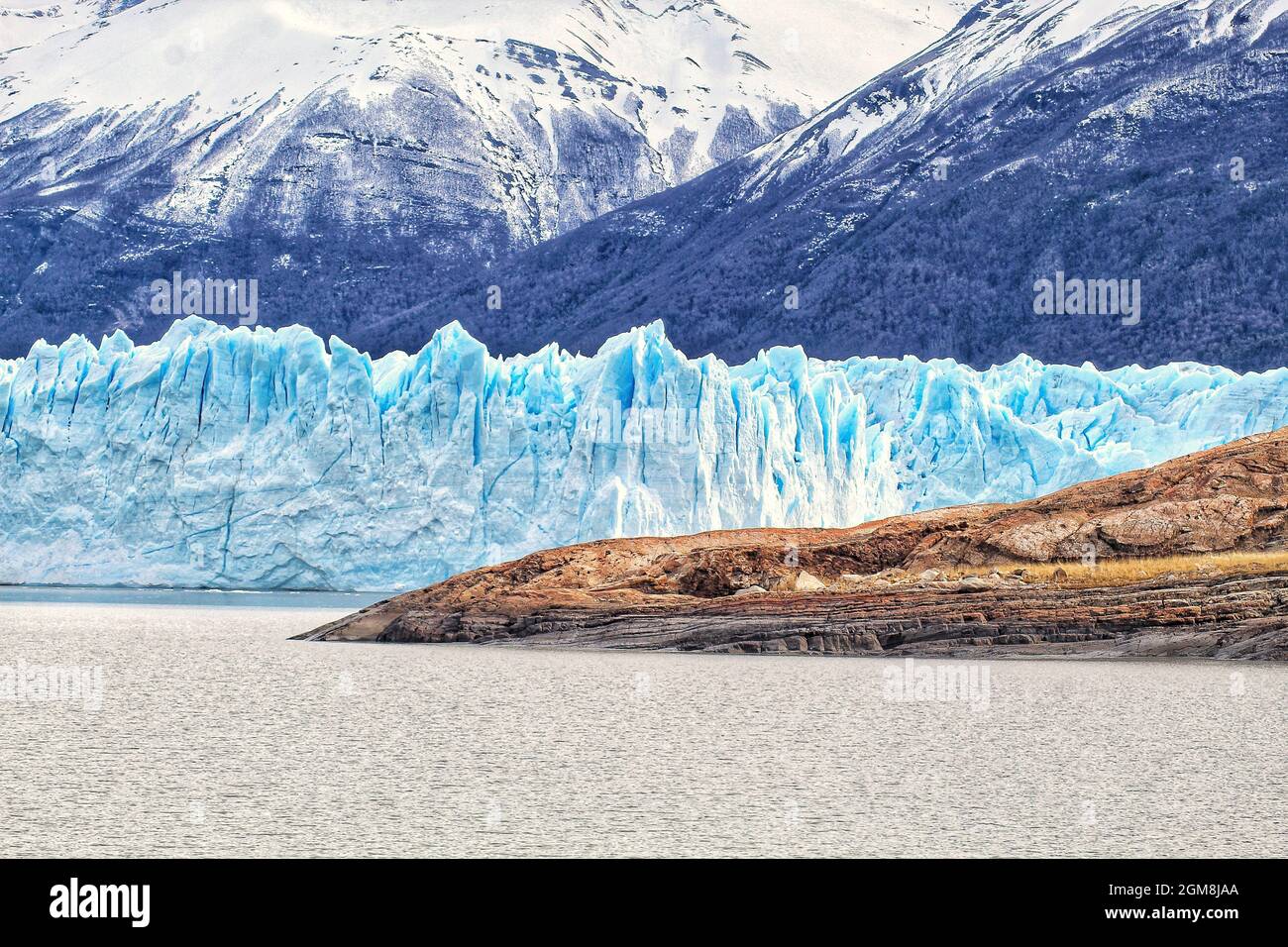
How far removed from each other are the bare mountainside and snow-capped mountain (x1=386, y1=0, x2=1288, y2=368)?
77.7 metres

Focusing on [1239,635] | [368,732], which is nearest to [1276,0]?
[1239,635]

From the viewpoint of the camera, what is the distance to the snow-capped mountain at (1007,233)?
108500 millimetres

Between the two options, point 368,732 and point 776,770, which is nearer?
point 776,770

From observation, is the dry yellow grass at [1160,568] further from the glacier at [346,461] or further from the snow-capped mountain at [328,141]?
the snow-capped mountain at [328,141]

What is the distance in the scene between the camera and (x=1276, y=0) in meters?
123

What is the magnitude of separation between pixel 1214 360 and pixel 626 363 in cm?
6932

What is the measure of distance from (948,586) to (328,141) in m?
132

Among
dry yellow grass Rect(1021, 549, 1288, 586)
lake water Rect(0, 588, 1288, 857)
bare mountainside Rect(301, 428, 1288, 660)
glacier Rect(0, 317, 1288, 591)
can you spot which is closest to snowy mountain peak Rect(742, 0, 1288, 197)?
glacier Rect(0, 317, 1288, 591)

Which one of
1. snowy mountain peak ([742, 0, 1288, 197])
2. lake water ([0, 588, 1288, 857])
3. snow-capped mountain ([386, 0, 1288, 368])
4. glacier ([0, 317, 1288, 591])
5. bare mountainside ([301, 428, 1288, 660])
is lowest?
lake water ([0, 588, 1288, 857])

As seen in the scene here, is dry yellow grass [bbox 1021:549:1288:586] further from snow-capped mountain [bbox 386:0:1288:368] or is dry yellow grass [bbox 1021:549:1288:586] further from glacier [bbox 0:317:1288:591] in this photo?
snow-capped mountain [bbox 386:0:1288:368]

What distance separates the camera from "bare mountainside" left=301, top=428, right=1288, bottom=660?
21.5m

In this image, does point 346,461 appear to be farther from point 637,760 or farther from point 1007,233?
point 1007,233
